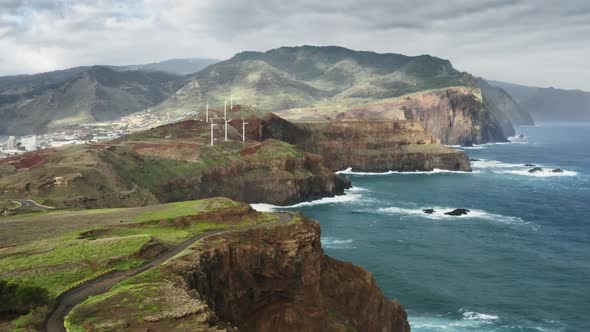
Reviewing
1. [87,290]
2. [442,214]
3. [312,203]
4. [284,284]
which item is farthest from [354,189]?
[87,290]

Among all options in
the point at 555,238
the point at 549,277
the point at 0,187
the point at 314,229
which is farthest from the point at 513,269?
the point at 0,187

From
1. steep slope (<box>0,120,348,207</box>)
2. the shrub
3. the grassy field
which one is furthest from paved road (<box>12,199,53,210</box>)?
the shrub

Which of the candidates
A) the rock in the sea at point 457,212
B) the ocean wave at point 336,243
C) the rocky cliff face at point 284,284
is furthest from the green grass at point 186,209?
the rock in the sea at point 457,212

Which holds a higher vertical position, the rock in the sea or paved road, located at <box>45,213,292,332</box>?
paved road, located at <box>45,213,292,332</box>

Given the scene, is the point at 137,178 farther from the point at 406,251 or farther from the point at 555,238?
the point at 555,238

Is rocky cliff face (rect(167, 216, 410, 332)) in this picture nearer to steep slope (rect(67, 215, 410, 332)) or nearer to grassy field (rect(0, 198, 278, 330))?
steep slope (rect(67, 215, 410, 332))

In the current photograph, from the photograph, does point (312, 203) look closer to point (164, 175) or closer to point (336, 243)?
point (164, 175)

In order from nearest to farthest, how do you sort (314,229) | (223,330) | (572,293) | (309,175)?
(223,330) < (314,229) < (572,293) < (309,175)
